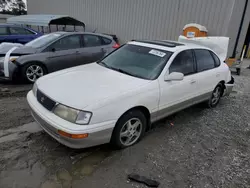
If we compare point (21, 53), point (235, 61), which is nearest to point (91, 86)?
point (21, 53)

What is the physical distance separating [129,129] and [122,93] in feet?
1.92

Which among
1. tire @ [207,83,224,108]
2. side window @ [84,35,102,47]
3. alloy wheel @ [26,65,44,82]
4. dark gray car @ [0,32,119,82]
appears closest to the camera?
tire @ [207,83,224,108]

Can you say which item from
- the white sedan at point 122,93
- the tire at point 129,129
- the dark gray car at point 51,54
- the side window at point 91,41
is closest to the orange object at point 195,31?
the dark gray car at point 51,54

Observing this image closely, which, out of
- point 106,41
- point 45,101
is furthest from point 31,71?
point 45,101

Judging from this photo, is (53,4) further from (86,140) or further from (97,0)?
(86,140)

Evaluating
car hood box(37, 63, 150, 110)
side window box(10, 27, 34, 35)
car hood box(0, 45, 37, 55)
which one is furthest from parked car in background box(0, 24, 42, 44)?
car hood box(37, 63, 150, 110)

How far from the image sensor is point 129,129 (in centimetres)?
298

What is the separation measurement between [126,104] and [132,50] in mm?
1453

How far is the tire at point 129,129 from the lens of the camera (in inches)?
109

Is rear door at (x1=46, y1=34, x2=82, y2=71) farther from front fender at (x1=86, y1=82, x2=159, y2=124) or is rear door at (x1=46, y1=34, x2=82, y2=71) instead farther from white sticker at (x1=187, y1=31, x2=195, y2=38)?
white sticker at (x1=187, y1=31, x2=195, y2=38)

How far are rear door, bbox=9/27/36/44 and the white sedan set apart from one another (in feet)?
20.4

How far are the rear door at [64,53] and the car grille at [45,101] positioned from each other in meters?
2.90

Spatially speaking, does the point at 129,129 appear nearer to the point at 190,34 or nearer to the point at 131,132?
the point at 131,132

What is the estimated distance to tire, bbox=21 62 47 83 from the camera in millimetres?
5319
